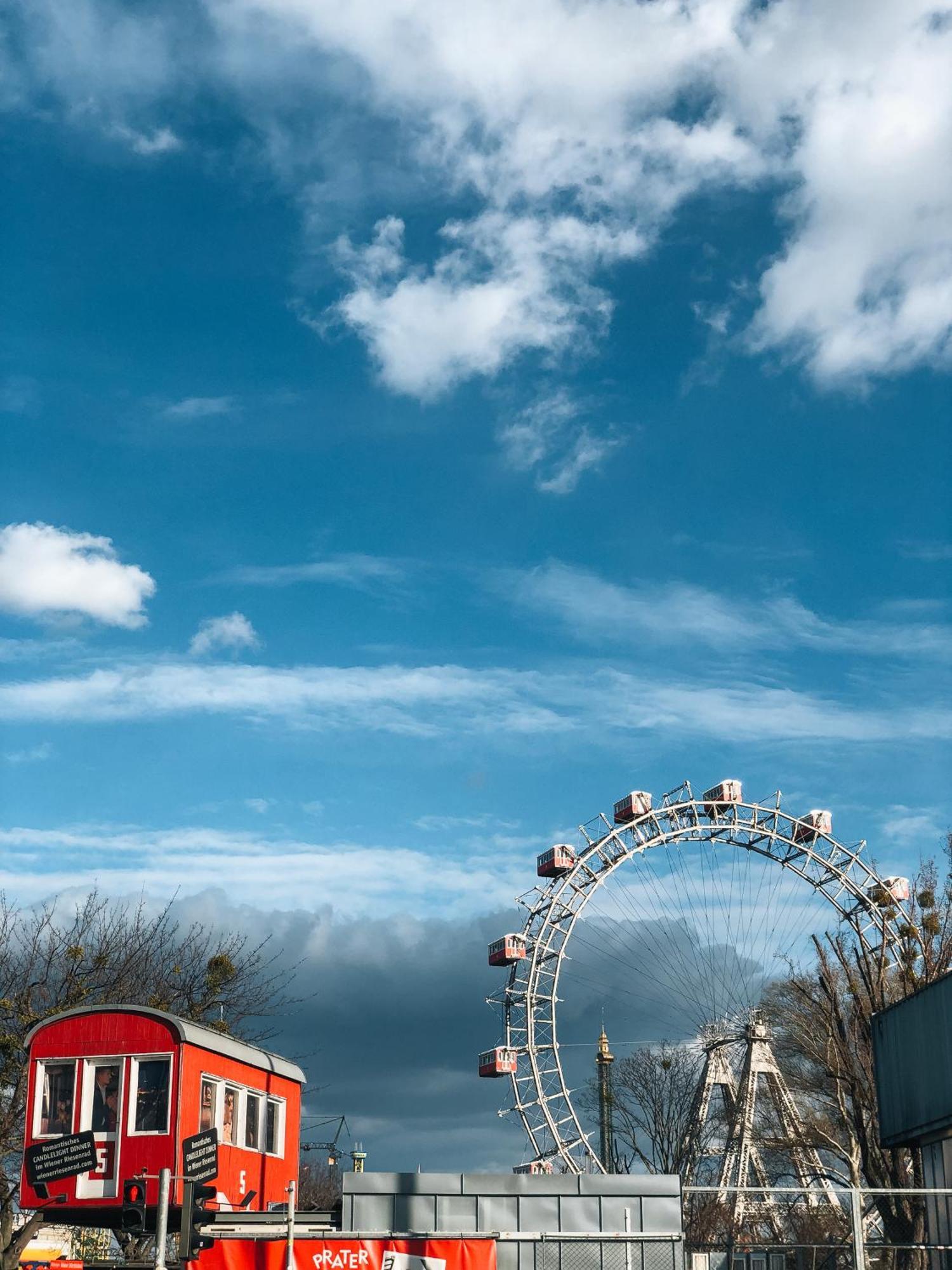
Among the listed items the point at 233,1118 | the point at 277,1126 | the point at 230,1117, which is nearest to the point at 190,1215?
the point at 230,1117

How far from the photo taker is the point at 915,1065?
27.2 m

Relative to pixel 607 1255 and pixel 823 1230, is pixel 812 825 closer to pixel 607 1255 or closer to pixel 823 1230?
pixel 823 1230

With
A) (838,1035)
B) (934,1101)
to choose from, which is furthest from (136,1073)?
(838,1035)

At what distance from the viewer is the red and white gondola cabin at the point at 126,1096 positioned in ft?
80.1

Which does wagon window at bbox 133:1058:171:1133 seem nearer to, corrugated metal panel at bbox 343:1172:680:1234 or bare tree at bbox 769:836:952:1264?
corrugated metal panel at bbox 343:1172:680:1234

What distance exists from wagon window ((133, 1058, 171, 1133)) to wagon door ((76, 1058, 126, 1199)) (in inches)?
11.7

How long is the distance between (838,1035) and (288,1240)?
760 inches

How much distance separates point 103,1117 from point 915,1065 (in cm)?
1471

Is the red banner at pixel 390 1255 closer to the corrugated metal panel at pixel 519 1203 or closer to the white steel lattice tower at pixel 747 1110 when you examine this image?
the corrugated metal panel at pixel 519 1203

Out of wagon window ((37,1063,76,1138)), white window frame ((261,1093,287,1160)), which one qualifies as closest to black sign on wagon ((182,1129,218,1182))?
wagon window ((37,1063,76,1138))

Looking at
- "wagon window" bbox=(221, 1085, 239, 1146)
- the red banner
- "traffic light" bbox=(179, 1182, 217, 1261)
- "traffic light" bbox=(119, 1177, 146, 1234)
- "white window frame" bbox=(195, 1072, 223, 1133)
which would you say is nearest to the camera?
"traffic light" bbox=(179, 1182, 217, 1261)

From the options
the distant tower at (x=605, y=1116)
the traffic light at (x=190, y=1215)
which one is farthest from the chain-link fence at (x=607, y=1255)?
the distant tower at (x=605, y=1116)

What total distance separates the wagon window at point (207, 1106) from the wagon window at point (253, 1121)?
5.58ft

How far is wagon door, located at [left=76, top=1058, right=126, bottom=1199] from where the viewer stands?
24.5m
